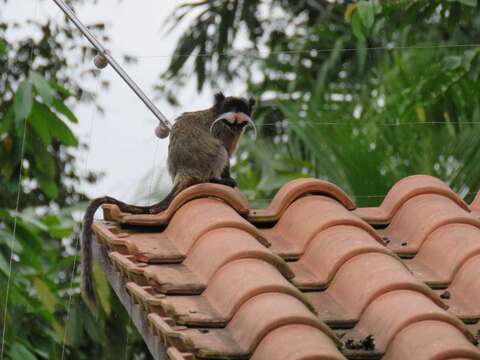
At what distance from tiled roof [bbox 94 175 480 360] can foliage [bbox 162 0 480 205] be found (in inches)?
35.0

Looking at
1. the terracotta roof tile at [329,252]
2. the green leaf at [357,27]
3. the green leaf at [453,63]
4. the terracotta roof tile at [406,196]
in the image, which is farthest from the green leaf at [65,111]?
the terracotta roof tile at [329,252]

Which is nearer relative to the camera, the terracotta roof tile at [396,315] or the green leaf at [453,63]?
the terracotta roof tile at [396,315]

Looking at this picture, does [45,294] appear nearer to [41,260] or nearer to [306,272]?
[41,260]

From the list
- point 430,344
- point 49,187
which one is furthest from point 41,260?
point 430,344

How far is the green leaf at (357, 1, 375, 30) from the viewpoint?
5789mm

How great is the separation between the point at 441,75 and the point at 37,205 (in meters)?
3.86

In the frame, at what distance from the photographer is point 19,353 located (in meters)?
6.36

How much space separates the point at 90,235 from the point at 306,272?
967 millimetres

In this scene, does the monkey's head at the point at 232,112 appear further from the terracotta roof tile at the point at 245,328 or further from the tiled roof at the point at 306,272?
the terracotta roof tile at the point at 245,328

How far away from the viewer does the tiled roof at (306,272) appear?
10.1 feet

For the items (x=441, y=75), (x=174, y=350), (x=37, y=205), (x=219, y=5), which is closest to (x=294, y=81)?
(x=219, y=5)

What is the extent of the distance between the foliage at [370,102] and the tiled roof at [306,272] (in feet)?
2.92

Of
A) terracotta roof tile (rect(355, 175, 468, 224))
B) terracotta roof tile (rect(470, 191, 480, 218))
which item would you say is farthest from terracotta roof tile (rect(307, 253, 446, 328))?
terracotta roof tile (rect(470, 191, 480, 218))

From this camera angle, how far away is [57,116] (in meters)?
6.57
